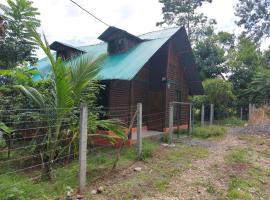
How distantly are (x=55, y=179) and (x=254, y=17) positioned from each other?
3416cm

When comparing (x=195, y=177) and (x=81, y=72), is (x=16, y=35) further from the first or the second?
(x=195, y=177)

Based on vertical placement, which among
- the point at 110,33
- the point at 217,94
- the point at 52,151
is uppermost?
the point at 110,33

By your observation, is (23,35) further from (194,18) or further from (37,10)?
(194,18)

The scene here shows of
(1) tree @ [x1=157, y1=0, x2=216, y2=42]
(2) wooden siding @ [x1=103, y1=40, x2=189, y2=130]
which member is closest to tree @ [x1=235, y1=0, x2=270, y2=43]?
(1) tree @ [x1=157, y1=0, x2=216, y2=42]

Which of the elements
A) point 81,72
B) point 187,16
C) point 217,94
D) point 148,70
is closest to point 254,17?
point 187,16

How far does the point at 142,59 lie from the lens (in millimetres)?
10117

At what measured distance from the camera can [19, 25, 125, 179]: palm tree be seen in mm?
5070

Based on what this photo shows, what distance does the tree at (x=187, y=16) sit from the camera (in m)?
27.9

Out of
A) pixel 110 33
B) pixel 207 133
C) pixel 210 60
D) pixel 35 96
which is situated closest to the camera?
pixel 35 96

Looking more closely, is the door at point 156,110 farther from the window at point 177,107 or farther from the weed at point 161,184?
the weed at point 161,184

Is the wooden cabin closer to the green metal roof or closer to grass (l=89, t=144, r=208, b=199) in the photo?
the green metal roof

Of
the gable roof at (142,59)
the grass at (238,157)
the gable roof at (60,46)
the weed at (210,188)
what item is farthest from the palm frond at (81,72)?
the gable roof at (60,46)

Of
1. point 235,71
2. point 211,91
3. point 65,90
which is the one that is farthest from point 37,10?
point 235,71

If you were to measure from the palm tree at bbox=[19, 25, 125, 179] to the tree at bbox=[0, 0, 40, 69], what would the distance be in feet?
23.5
